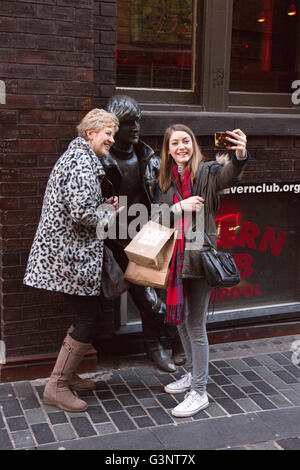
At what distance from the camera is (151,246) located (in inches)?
171

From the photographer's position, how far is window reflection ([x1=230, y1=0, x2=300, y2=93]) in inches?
227

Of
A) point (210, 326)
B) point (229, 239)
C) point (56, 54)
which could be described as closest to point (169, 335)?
point (210, 326)

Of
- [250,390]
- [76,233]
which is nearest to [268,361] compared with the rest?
[250,390]

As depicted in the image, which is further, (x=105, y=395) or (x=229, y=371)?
(x=229, y=371)

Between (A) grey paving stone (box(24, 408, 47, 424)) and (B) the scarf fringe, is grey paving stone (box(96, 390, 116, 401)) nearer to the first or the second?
(A) grey paving stone (box(24, 408, 47, 424))

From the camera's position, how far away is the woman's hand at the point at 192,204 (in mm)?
4180

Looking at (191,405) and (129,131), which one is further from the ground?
(129,131)

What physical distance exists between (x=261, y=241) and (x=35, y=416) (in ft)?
9.62

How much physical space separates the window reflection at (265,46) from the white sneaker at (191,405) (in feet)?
9.73

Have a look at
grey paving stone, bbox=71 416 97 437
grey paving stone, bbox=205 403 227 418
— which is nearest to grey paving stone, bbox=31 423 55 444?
grey paving stone, bbox=71 416 97 437

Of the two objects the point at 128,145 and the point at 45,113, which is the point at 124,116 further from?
the point at 45,113

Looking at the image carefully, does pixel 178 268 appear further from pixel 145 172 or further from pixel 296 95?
pixel 296 95

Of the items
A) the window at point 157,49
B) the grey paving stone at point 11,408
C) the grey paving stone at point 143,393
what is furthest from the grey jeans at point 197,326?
the window at point 157,49
